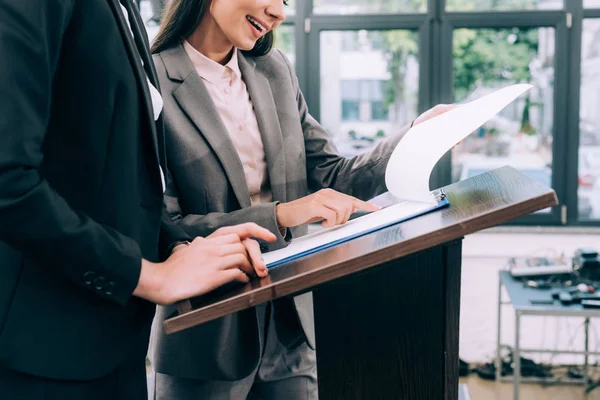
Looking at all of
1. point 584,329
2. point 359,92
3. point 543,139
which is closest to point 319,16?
point 359,92

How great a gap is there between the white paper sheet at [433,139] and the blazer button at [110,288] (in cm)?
40

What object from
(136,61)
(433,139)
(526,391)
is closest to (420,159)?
(433,139)

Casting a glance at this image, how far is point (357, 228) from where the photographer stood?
95cm

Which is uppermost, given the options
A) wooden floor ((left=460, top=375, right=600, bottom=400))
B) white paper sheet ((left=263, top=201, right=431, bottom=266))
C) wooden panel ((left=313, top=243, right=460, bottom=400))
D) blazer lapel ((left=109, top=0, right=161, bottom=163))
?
blazer lapel ((left=109, top=0, right=161, bottom=163))

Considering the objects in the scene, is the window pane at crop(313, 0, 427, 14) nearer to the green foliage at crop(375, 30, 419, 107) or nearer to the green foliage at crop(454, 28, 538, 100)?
the green foliage at crop(375, 30, 419, 107)

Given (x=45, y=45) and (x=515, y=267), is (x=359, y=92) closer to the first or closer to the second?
(x=515, y=267)

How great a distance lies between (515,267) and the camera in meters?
3.57

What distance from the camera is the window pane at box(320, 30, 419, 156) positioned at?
4.62m

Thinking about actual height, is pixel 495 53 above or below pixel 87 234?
above

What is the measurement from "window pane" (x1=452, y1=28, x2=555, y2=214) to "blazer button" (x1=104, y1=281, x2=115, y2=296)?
394 cm

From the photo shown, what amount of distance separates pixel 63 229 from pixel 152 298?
5.5 inches

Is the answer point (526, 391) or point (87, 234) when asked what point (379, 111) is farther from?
point (87, 234)

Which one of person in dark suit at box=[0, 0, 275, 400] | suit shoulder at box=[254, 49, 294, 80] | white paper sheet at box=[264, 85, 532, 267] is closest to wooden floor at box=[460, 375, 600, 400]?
suit shoulder at box=[254, 49, 294, 80]

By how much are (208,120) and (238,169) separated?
102mm
